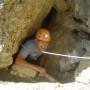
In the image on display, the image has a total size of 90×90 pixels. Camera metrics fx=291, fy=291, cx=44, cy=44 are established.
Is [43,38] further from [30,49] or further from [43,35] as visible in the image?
[30,49]

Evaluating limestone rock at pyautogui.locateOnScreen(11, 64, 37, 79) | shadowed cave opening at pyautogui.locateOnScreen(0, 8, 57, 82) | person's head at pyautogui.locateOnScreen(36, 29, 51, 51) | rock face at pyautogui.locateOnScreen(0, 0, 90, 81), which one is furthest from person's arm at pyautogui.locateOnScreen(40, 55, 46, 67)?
limestone rock at pyautogui.locateOnScreen(11, 64, 37, 79)

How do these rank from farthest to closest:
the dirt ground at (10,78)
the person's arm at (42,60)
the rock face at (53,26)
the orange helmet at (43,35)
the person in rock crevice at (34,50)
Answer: the person's arm at (42,60)
the orange helmet at (43,35)
the person in rock crevice at (34,50)
the dirt ground at (10,78)
the rock face at (53,26)

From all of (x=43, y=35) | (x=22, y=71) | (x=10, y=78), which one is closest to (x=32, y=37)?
(x=43, y=35)

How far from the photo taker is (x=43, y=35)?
4000 mm

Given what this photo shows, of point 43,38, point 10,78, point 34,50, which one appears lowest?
point 10,78

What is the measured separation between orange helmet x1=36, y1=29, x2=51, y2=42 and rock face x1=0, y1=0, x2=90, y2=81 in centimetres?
10

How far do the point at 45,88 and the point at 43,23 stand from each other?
1.79 m

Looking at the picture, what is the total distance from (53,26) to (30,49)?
0.60 meters

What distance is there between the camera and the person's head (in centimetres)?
396

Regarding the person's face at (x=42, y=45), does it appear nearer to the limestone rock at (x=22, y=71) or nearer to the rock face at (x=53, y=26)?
the rock face at (x=53, y=26)

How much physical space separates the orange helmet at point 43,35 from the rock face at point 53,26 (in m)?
0.10

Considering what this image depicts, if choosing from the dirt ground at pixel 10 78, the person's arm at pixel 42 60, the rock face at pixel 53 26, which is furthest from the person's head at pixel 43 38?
the dirt ground at pixel 10 78

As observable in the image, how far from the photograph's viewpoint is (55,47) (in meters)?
4.23

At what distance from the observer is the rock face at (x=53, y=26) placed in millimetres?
3232
